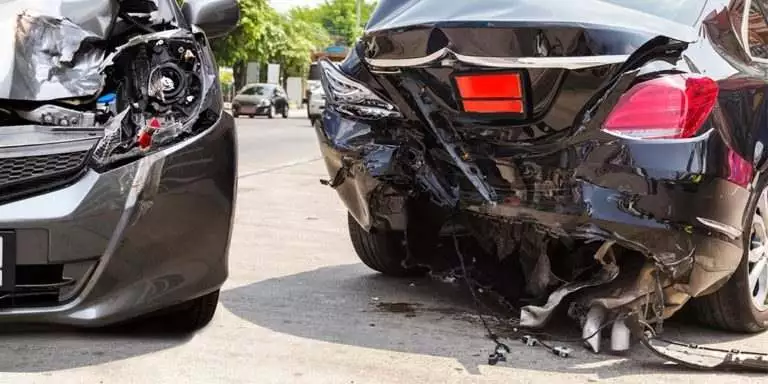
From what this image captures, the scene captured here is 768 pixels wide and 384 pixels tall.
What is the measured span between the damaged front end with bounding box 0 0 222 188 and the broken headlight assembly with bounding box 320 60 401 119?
70cm

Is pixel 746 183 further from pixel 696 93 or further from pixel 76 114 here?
pixel 76 114

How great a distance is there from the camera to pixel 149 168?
3.16 metres

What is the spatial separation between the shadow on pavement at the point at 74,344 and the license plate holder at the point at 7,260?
0.32m

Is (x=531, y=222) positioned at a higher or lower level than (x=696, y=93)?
lower

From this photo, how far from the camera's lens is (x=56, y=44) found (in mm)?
3619

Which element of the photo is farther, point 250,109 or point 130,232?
point 250,109

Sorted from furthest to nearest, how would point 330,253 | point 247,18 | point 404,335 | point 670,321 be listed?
point 247,18 < point 330,253 < point 670,321 < point 404,335

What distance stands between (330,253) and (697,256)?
2.89 m

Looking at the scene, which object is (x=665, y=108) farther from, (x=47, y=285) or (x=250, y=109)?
(x=250, y=109)

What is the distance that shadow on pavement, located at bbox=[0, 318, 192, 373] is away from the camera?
3.27m

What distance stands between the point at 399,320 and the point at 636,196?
131cm

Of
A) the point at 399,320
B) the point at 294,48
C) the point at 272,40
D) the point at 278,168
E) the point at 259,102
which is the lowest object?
the point at 259,102

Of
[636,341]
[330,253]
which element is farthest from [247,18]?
[636,341]

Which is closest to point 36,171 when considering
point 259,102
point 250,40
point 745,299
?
point 745,299
